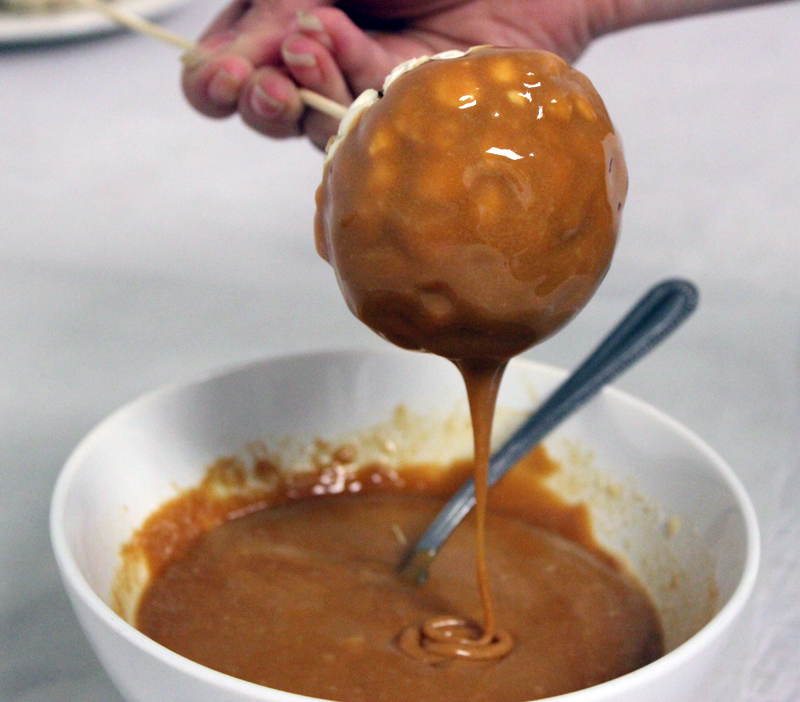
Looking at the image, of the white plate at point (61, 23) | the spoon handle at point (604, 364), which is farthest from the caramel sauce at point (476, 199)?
the white plate at point (61, 23)

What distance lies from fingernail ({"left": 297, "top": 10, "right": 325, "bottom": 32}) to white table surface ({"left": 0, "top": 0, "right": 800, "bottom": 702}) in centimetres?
63

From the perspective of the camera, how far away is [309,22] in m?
1.70

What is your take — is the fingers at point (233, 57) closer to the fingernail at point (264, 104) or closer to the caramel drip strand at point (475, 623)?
the fingernail at point (264, 104)

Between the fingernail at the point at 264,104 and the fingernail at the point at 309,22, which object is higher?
the fingernail at the point at 309,22

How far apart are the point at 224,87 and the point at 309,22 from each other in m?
0.17

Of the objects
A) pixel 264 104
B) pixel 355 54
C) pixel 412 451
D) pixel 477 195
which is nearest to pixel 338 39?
pixel 355 54

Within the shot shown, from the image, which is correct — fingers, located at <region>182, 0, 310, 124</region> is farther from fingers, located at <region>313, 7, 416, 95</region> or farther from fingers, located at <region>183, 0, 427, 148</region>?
fingers, located at <region>313, 7, 416, 95</region>

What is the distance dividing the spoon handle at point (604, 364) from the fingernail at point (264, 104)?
0.62 meters

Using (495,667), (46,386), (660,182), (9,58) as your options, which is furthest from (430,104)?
(9,58)

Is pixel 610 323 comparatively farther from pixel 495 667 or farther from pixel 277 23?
pixel 495 667

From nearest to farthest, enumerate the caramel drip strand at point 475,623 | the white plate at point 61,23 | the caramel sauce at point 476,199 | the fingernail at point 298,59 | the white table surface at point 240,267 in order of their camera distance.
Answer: the caramel sauce at point 476,199, the caramel drip strand at point 475,623, the white table surface at point 240,267, the fingernail at point 298,59, the white plate at point 61,23

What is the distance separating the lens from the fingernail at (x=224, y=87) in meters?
1.73

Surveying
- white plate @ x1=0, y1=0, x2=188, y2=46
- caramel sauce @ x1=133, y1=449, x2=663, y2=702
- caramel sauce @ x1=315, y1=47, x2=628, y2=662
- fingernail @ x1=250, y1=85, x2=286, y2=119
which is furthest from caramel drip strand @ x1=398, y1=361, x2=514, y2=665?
white plate @ x1=0, y1=0, x2=188, y2=46

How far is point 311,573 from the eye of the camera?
57.1 inches
